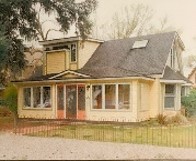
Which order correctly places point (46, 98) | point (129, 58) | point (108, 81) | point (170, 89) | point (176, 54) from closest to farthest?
point (108, 81)
point (170, 89)
point (129, 58)
point (46, 98)
point (176, 54)

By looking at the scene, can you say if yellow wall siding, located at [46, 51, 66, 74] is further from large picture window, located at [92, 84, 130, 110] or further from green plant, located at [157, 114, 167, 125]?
green plant, located at [157, 114, 167, 125]

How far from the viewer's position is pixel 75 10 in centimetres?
1925

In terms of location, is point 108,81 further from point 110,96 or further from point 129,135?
point 129,135

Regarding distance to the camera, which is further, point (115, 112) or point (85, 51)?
point (85, 51)

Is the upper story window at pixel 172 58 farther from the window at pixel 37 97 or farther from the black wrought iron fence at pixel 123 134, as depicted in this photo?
the window at pixel 37 97

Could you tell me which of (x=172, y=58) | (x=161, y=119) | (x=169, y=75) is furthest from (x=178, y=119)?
(x=172, y=58)

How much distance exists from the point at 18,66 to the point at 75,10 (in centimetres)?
362

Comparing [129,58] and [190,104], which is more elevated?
[129,58]

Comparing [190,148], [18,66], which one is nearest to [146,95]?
[18,66]

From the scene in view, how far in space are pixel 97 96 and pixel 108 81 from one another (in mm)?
1053

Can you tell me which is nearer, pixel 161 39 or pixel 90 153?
pixel 90 153

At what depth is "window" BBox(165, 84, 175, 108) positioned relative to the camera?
20.5 m

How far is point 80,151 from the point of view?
34.7ft

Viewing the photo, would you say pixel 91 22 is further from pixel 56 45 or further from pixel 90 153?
pixel 90 153
